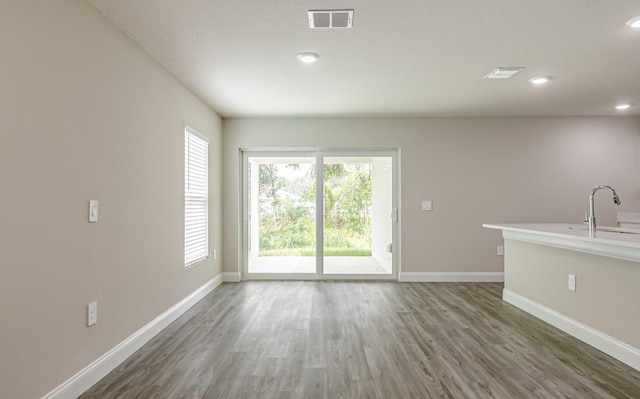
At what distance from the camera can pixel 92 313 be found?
237 cm

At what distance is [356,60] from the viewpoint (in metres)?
3.26

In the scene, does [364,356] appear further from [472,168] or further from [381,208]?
[472,168]

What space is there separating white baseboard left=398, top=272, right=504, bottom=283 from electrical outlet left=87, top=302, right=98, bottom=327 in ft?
13.1

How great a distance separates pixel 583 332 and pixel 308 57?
324cm

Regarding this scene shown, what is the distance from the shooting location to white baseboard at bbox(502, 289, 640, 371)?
2.66 meters

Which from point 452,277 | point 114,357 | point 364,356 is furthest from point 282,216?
point 114,357

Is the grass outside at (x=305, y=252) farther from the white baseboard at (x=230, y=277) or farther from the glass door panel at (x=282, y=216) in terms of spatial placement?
the white baseboard at (x=230, y=277)

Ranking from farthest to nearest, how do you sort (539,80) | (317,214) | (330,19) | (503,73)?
1. (317,214)
2. (539,80)
3. (503,73)
4. (330,19)

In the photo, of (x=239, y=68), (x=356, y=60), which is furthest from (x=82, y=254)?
(x=356, y=60)

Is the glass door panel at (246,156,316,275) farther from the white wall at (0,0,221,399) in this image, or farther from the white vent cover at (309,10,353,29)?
the white vent cover at (309,10,353,29)

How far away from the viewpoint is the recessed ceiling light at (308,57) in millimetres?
3127

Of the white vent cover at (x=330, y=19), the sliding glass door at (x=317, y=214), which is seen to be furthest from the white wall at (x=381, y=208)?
the white vent cover at (x=330, y=19)

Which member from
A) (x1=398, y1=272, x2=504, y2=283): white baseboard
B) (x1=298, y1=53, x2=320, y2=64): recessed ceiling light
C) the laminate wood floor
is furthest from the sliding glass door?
(x1=298, y1=53, x2=320, y2=64): recessed ceiling light

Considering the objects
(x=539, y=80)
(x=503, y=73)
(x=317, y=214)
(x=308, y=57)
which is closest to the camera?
(x=308, y=57)
